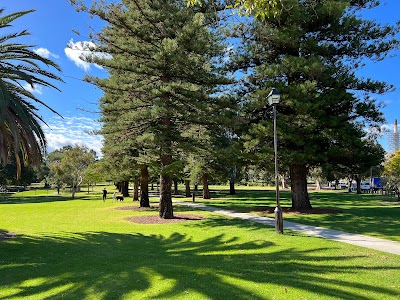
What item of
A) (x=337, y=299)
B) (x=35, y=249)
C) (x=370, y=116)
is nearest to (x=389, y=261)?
(x=337, y=299)

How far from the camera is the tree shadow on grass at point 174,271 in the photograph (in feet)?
17.9

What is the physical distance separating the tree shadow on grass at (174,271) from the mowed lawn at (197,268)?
0.02 meters

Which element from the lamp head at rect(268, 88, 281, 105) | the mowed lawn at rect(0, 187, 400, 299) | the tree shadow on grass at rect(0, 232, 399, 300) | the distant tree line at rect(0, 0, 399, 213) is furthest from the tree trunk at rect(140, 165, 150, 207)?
the lamp head at rect(268, 88, 281, 105)

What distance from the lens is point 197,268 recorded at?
6.79m

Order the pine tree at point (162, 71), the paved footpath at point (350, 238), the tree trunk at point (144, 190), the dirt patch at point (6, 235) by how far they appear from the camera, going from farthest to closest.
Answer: the tree trunk at point (144, 190), the pine tree at point (162, 71), the dirt patch at point (6, 235), the paved footpath at point (350, 238)

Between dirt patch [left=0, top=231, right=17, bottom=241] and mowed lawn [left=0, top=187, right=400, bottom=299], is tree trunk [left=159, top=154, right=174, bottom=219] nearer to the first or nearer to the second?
mowed lawn [left=0, top=187, right=400, bottom=299]

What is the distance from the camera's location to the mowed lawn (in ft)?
18.0

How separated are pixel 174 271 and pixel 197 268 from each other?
19.6 inches

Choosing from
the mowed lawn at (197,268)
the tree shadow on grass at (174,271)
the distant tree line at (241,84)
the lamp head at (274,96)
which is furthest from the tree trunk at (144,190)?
the lamp head at (274,96)

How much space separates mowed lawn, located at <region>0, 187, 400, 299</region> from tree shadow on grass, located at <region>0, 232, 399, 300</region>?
16 mm

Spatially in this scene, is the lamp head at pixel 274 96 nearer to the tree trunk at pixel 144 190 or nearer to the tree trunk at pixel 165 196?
the tree trunk at pixel 165 196

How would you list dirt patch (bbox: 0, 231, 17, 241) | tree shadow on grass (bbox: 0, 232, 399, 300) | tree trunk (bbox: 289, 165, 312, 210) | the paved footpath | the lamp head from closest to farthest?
tree shadow on grass (bbox: 0, 232, 399, 300)
the paved footpath
the lamp head
dirt patch (bbox: 0, 231, 17, 241)
tree trunk (bbox: 289, 165, 312, 210)

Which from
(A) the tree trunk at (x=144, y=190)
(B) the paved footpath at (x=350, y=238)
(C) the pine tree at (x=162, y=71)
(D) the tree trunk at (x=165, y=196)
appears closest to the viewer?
(B) the paved footpath at (x=350, y=238)

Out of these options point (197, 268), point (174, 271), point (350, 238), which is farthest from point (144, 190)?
point (174, 271)
